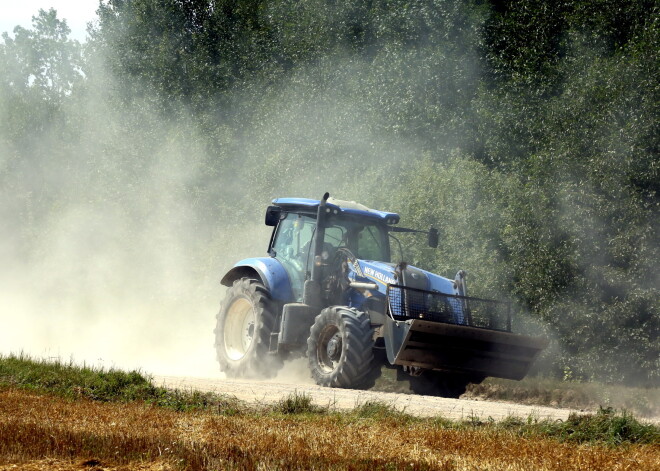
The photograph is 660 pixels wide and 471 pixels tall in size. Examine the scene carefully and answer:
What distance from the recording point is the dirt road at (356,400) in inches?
407

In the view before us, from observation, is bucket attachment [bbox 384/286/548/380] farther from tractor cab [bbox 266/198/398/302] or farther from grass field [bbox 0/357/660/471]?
grass field [bbox 0/357/660/471]

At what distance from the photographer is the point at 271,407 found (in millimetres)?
10164

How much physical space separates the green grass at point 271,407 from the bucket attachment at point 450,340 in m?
2.49

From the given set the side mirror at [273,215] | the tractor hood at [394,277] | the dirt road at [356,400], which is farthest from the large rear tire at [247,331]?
the tractor hood at [394,277]

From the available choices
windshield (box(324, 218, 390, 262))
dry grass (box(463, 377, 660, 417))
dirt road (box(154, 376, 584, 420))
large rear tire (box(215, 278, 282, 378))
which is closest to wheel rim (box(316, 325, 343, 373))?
dirt road (box(154, 376, 584, 420))

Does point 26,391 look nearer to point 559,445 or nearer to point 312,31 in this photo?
point 559,445

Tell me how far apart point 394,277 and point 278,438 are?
6.38 metres

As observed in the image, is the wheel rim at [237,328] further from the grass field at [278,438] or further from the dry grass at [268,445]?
the dry grass at [268,445]

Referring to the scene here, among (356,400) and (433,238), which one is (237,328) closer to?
(433,238)

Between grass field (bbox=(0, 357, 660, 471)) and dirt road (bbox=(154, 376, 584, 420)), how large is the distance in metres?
0.70

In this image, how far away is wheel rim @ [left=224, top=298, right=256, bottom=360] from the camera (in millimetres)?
16328

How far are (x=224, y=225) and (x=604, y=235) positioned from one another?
13502 mm

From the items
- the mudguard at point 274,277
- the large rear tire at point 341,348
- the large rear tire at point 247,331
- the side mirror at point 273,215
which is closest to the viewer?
the large rear tire at point 341,348

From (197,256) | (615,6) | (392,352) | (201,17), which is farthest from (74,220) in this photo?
(392,352)
